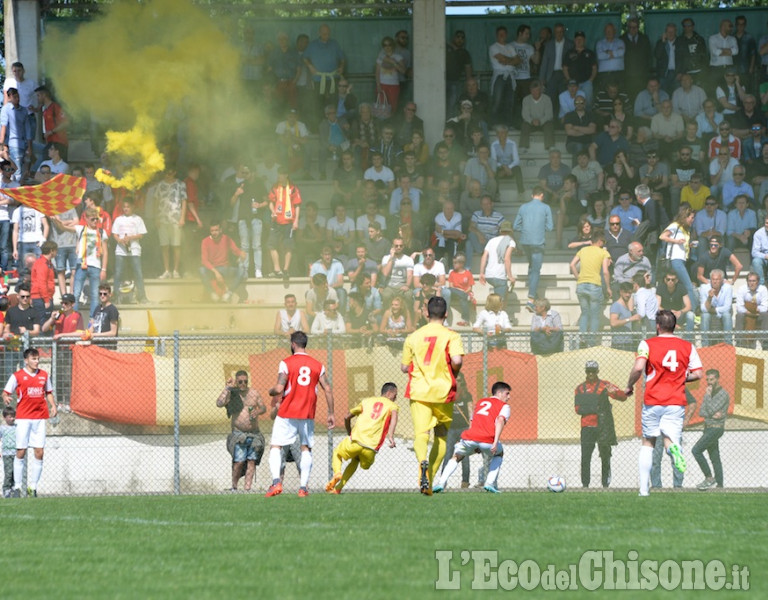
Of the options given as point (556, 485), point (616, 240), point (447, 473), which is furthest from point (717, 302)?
point (447, 473)

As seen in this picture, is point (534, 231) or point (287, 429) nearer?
point (287, 429)

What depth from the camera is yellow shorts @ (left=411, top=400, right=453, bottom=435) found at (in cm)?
1239

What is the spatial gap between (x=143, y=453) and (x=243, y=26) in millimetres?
11555

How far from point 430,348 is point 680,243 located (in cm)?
952

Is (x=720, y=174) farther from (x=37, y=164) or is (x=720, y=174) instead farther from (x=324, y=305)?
(x=37, y=164)

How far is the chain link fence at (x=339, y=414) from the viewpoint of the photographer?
1762cm

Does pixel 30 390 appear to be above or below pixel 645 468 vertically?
above

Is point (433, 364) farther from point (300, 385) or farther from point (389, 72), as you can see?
point (389, 72)

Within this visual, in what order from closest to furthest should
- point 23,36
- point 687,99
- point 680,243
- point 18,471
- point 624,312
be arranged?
point 18,471, point 624,312, point 680,243, point 687,99, point 23,36

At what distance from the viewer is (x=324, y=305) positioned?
19.7m

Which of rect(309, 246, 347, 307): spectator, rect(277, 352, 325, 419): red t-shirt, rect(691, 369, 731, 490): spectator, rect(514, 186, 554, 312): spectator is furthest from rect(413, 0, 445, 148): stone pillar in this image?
rect(277, 352, 325, 419): red t-shirt

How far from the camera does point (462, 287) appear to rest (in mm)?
20469

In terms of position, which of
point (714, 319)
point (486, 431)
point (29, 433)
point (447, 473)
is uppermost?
point (714, 319)

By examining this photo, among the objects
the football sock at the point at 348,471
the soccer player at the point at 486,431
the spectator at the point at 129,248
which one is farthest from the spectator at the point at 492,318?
the spectator at the point at 129,248
